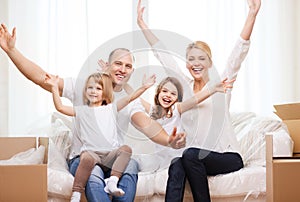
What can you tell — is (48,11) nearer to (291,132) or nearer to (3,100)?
(3,100)

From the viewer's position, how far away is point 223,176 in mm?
2447

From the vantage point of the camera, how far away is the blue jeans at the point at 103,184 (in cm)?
231

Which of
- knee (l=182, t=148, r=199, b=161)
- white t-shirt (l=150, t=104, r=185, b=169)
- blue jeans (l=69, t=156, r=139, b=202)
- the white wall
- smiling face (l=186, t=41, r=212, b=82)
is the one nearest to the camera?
blue jeans (l=69, t=156, r=139, b=202)

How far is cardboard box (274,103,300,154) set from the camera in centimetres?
268

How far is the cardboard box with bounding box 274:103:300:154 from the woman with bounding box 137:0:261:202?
30 cm

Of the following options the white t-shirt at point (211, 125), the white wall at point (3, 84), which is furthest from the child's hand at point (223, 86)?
the white wall at point (3, 84)

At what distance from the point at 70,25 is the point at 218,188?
4.28 ft

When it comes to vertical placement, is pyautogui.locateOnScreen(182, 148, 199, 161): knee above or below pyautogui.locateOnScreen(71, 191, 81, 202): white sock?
above

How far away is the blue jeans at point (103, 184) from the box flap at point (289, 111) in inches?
33.2

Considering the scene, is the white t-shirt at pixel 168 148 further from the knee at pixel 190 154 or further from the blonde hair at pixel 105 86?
the blonde hair at pixel 105 86

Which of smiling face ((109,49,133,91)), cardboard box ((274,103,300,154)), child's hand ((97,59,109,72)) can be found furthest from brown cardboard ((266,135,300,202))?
child's hand ((97,59,109,72))

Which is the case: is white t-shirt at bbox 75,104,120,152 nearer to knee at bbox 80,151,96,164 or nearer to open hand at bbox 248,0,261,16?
knee at bbox 80,151,96,164

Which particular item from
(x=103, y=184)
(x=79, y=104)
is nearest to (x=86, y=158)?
(x=103, y=184)

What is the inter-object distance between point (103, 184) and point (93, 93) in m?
0.45
